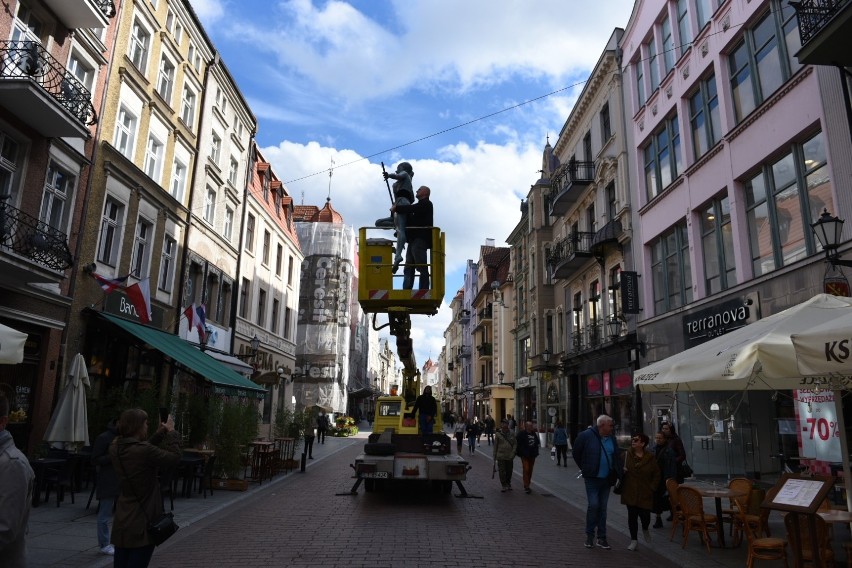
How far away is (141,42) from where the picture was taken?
17.4m

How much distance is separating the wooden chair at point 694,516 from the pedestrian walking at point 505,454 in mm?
5940

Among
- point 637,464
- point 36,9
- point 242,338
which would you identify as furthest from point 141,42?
point 637,464

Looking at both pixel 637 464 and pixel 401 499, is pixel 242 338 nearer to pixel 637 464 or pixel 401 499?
pixel 401 499

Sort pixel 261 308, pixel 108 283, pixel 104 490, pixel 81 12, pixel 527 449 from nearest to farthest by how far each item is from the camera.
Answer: pixel 104 490 < pixel 81 12 < pixel 108 283 < pixel 527 449 < pixel 261 308

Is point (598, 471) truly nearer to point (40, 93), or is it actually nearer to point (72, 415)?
A: point (72, 415)

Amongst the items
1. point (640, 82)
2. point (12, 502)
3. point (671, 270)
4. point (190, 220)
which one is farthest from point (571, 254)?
point (12, 502)

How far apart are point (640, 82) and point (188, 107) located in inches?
645

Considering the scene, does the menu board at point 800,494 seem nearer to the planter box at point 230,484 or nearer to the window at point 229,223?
the planter box at point 230,484

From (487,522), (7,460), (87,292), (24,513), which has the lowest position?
(487,522)

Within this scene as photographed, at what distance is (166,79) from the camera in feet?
62.2

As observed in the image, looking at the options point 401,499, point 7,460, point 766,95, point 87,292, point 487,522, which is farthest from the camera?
point 87,292

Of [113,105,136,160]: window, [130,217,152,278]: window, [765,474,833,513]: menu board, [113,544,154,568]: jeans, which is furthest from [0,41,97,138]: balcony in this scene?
[765,474,833,513]: menu board

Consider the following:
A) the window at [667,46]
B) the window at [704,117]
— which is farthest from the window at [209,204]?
the window at [704,117]

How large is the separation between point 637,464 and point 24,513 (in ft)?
22.9
